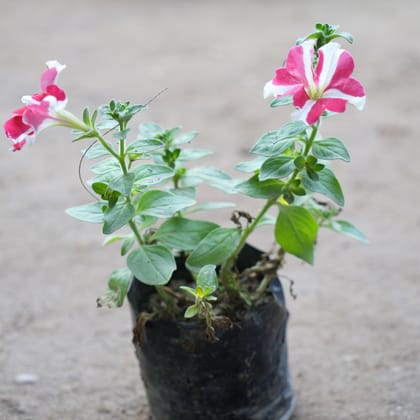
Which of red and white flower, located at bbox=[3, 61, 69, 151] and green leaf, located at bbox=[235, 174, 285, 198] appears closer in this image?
red and white flower, located at bbox=[3, 61, 69, 151]

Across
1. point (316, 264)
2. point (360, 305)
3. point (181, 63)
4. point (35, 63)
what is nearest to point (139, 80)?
point (181, 63)

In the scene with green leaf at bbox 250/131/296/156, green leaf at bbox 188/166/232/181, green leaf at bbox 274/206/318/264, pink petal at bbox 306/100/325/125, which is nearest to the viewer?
pink petal at bbox 306/100/325/125

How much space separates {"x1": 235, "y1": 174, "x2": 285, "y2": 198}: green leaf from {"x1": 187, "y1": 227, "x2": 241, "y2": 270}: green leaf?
3.8 inches

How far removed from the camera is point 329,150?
3.66ft

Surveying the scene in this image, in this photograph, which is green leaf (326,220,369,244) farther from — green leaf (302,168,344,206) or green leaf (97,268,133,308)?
green leaf (97,268,133,308)

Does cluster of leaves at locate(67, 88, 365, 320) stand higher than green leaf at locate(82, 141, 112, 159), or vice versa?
green leaf at locate(82, 141, 112, 159)

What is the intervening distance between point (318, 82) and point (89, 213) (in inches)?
16.1

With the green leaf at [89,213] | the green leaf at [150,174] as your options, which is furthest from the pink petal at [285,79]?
Result: the green leaf at [89,213]

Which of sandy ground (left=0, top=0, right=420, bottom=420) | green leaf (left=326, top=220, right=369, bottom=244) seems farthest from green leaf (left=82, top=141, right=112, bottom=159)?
sandy ground (left=0, top=0, right=420, bottom=420)

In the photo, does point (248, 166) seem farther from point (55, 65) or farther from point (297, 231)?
point (55, 65)

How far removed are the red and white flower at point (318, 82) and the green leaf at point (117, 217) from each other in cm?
27

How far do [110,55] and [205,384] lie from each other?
2484 mm

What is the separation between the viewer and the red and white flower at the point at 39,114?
3.34ft

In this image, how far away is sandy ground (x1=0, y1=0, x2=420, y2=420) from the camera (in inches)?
64.9
